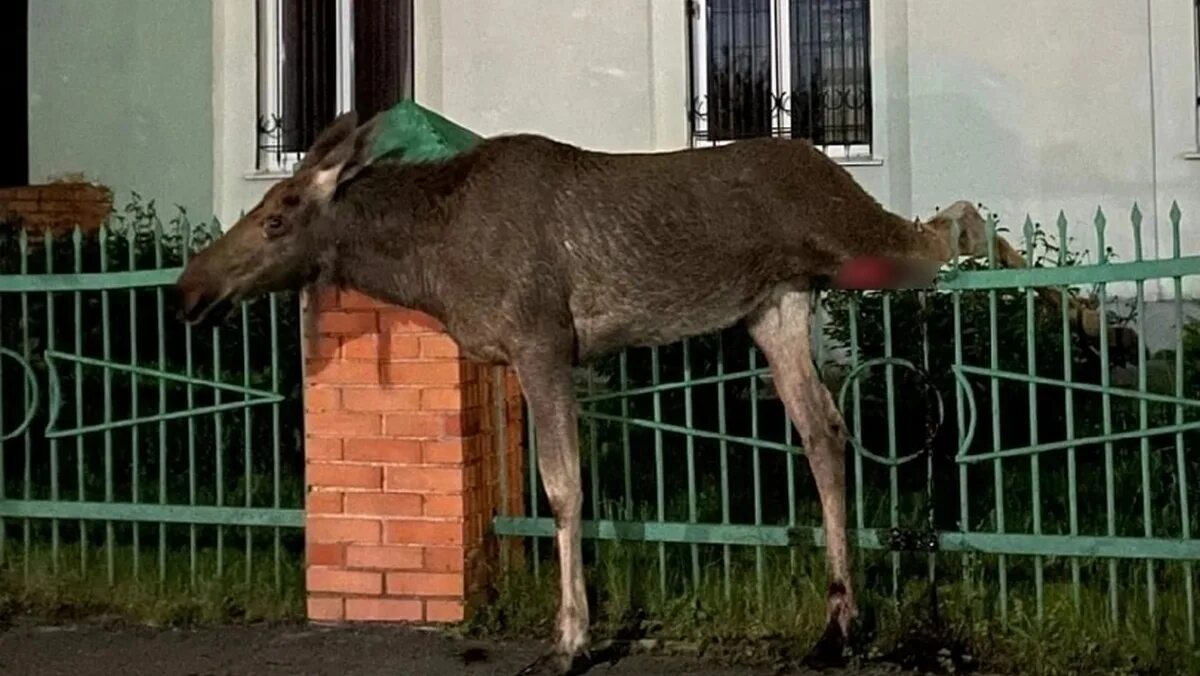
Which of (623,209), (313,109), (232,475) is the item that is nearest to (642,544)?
(623,209)

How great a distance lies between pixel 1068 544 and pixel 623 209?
1.90 m

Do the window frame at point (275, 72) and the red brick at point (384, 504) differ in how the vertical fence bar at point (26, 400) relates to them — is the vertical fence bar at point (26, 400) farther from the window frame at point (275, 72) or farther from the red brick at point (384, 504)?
the window frame at point (275, 72)

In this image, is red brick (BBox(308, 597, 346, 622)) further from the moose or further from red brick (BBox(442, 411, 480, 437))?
the moose

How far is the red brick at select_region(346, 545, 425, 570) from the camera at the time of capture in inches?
221

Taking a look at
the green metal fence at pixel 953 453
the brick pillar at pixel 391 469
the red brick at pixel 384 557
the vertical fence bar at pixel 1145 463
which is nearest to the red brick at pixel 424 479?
the brick pillar at pixel 391 469

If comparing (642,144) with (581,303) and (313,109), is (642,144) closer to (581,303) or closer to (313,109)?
(313,109)

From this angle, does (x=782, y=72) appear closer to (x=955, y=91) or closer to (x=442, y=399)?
(x=955, y=91)

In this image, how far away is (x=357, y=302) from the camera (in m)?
5.67

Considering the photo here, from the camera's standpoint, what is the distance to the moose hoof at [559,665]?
5.01 m

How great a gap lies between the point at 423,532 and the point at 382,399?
519 millimetres

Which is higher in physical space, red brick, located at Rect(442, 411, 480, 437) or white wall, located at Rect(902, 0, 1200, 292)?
white wall, located at Rect(902, 0, 1200, 292)

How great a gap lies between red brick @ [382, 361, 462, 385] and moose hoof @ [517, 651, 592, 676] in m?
1.10

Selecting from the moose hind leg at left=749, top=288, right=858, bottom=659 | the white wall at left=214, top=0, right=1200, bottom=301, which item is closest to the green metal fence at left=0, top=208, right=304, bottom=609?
the moose hind leg at left=749, top=288, right=858, bottom=659

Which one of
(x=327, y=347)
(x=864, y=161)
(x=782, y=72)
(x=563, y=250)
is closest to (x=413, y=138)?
(x=563, y=250)
